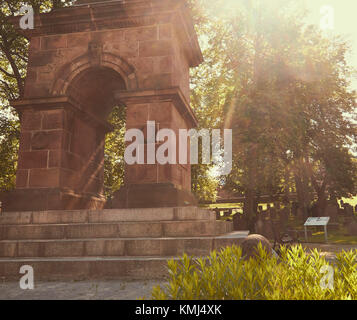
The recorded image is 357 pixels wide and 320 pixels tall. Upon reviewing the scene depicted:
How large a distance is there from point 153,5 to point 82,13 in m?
2.18

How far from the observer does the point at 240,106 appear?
17047mm

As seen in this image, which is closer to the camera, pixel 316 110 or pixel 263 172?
pixel 263 172

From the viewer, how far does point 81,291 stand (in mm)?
4988

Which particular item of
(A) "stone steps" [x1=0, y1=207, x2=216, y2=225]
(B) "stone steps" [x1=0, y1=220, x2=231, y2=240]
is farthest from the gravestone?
(B) "stone steps" [x1=0, y1=220, x2=231, y2=240]

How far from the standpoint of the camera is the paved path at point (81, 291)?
4637 mm

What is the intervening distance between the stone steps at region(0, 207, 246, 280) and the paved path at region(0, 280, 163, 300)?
0.93 feet

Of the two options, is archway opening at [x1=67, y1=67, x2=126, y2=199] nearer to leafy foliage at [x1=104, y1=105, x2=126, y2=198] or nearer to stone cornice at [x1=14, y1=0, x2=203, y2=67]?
stone cornice at [x1=14, y1=0, x2=203, y2=67]

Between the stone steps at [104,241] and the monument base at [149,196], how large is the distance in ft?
2.78

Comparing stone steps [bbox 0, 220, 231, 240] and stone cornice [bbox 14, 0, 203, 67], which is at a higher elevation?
stone cornice [bbox 14, 0, 203, 67]

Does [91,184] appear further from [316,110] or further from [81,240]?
[316,110]

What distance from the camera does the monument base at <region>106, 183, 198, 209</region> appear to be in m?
7.98
